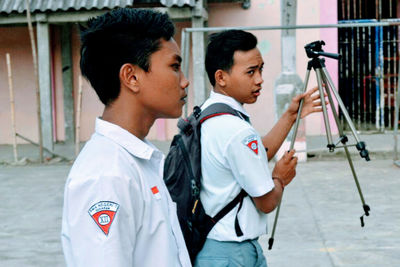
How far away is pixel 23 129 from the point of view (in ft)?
43.7

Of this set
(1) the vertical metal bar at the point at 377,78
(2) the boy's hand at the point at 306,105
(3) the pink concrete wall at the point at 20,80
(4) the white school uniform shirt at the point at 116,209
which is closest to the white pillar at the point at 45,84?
(3) the pink concrete wall at the point at 20,80

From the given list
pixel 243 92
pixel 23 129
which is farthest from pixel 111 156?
pixel 23 129

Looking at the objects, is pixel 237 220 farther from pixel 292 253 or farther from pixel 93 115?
pixel 93 115

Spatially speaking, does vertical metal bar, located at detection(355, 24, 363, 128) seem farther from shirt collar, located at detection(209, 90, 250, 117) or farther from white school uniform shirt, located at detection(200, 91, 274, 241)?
white school uniform shirt, located at detection(200, 91, 274, 241)

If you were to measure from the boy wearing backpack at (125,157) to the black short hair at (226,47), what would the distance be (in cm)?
98

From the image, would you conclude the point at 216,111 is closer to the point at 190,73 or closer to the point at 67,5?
the point at 67,5

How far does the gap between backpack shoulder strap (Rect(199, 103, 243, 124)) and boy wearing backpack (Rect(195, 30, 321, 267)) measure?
2 cm

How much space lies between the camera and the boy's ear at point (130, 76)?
1.58 metres

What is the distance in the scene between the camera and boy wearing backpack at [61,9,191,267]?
54.5 inches

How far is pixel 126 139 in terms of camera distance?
154 cm

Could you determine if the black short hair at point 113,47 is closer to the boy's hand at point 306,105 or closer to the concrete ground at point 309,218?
the boy's hand at point 306,105

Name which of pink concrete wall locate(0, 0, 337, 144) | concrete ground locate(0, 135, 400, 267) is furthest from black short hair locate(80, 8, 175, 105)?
pink concrete wall locate(0, 0, 337, 144)

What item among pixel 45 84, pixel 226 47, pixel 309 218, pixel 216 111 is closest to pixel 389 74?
pixel 45 84

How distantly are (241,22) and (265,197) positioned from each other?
1055cm
